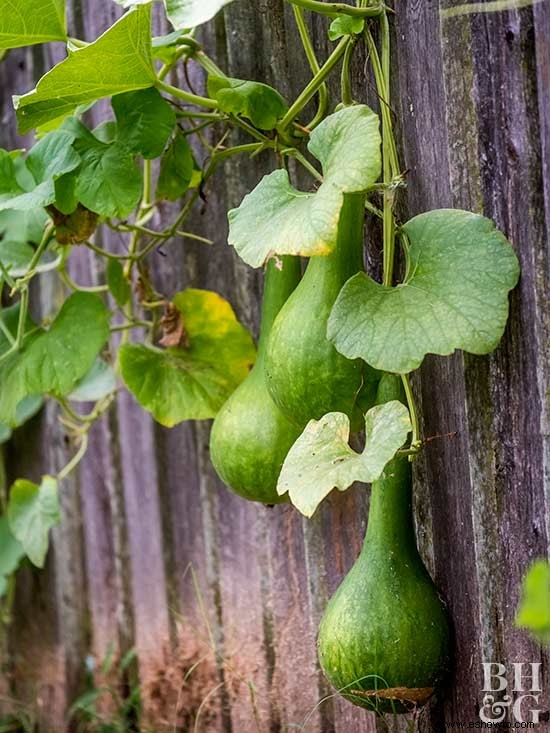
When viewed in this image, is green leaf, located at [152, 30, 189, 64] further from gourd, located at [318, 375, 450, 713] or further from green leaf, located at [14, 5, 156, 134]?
gourd, located at [318, 375, 450, 713]

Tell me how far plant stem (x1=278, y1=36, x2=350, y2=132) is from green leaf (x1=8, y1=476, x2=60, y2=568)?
806 millimetres

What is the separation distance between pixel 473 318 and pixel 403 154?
0.99 ft

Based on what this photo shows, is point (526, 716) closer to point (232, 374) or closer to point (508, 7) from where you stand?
point (232, 374)

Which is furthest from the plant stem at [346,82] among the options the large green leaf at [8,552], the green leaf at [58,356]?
the large green leaf at [8,552]

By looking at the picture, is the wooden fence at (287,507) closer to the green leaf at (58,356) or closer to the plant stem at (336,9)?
the plant stem at (336,9)

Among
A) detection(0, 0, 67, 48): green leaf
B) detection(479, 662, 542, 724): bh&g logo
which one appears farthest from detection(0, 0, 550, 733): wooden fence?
detection(0, 0, 67, 48): green leaf

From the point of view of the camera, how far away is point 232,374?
1483 millimetres

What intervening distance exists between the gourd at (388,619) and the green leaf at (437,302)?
0.11 m

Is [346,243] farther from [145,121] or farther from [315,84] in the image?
[145,121]

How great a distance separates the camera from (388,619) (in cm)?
106

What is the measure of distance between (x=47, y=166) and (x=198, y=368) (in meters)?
0.38

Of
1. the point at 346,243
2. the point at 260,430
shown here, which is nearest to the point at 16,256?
the point at 260,430

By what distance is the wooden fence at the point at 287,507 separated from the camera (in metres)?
1.03

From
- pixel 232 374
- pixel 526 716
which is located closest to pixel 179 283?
pixel 232 374
